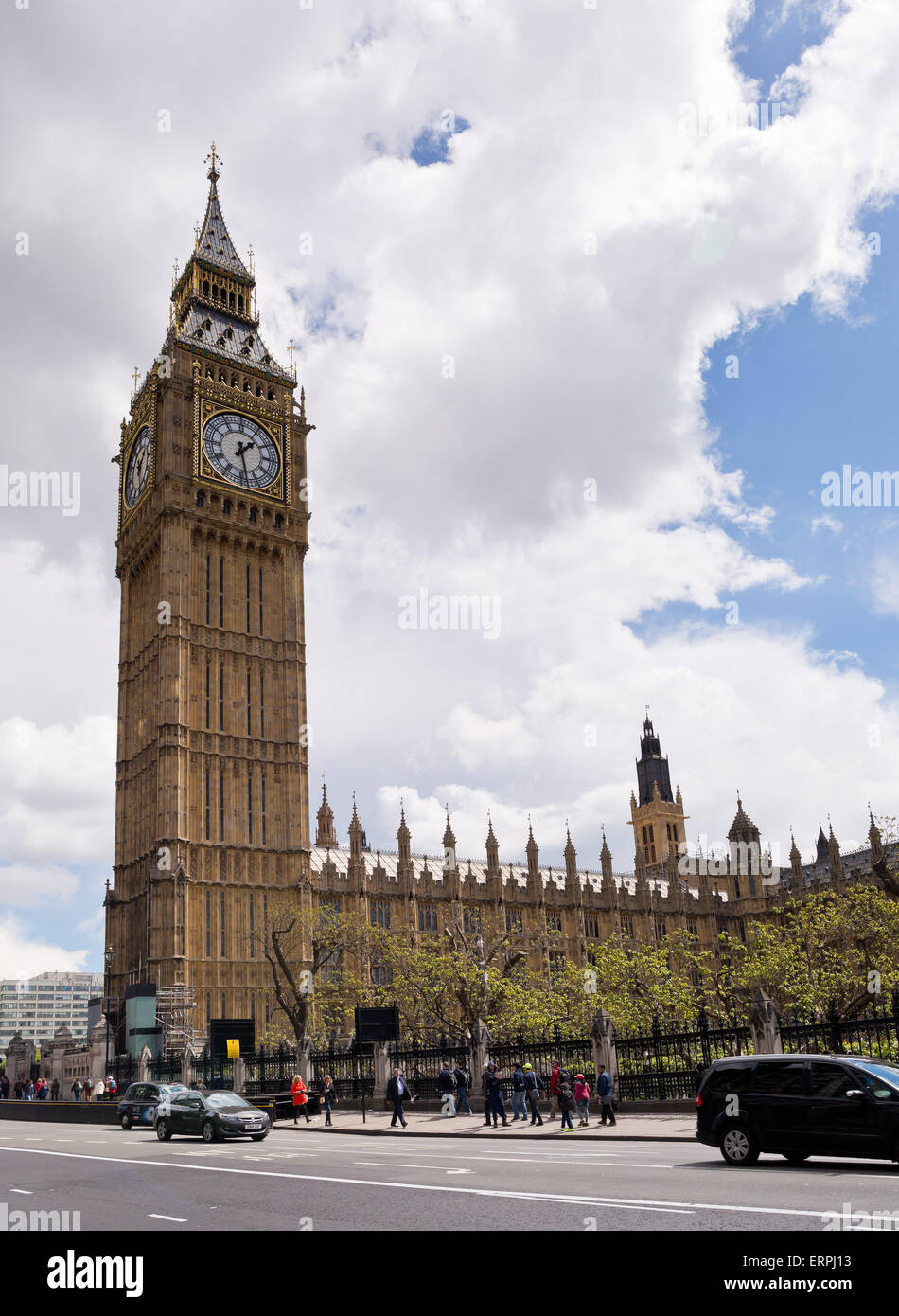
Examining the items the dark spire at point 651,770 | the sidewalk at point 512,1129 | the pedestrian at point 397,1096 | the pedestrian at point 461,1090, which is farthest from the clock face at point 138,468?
the dark spire at point 651,770

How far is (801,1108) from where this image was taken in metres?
14.5

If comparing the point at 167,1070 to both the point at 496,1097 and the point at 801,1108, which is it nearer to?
the point at 496,1097

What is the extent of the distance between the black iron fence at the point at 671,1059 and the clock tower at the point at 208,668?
33.2m

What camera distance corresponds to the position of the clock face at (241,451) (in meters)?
67.9

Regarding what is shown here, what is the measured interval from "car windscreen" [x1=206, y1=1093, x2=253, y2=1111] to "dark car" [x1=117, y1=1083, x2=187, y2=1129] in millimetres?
5544

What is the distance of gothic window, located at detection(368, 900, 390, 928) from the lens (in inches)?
2650

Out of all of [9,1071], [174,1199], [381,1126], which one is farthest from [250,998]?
[174,1199]

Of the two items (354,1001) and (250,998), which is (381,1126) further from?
(250,998)

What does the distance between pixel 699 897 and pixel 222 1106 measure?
7567 centimetres

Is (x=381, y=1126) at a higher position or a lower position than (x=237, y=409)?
lower

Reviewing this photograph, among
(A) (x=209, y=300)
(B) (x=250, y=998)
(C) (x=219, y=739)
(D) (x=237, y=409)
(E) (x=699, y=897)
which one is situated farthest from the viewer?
(E) (x=699, y=897)

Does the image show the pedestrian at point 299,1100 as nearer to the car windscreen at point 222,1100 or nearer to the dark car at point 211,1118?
the dark car at point 211,1118

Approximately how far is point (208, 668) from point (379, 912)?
18632 millimetres
